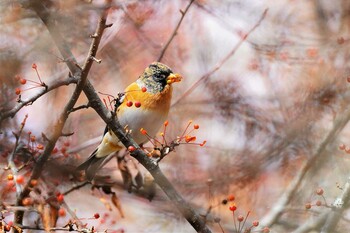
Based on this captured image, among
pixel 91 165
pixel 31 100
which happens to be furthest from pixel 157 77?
pixel 31 100

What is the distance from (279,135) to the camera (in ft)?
17.3

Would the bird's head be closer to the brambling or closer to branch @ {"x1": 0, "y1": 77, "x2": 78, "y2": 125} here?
the brambling

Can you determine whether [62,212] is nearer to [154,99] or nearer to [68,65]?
[68,65]

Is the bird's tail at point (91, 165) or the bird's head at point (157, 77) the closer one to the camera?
the bird's tail at point (91, 165)

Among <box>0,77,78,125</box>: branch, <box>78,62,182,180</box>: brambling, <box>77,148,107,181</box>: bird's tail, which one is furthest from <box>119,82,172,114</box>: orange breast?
<box>0,77,78,125</box>: branch

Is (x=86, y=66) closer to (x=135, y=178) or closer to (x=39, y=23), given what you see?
(x=39, y=23)

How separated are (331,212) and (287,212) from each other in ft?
2.78

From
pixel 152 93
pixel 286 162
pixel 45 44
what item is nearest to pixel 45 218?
pixel 45 44

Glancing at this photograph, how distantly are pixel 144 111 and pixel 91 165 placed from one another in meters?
0.69

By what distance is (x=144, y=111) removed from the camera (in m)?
4.64

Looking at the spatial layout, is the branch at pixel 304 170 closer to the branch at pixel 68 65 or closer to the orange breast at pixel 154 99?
the orange breast at pixel 154 99

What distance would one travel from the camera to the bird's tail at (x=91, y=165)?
443 cm

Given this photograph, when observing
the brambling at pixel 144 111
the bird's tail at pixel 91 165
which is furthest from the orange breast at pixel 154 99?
the bird's tail at pixel 91 165

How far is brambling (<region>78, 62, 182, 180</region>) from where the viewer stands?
4645 mm
